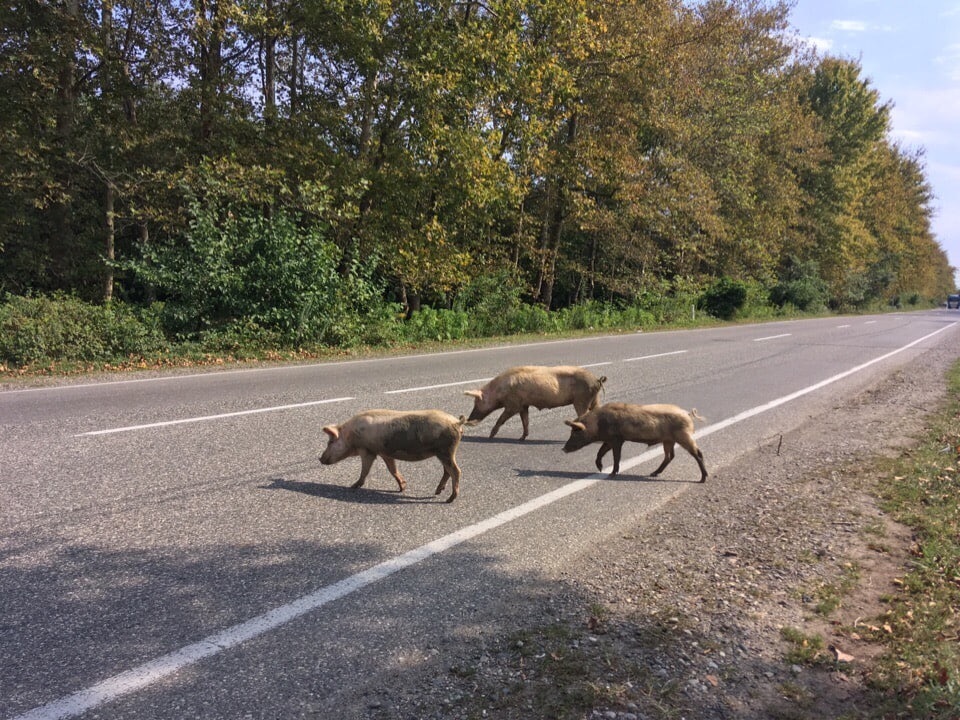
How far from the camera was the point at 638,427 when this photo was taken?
6027mm

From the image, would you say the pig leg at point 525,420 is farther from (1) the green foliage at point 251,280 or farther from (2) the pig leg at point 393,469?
(1) the green foliage at point 251,280

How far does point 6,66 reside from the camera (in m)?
14.0

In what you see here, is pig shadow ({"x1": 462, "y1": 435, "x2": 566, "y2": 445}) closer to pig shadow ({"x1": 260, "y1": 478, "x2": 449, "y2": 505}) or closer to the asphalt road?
the asphalt road

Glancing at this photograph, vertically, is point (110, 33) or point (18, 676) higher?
point (110, 33)

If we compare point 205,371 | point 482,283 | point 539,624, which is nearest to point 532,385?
point 539,624

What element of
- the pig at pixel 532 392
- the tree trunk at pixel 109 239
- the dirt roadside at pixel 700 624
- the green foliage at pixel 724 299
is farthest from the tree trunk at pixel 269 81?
the green foliage at pixel 724 299

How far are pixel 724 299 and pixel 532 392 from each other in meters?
28.6

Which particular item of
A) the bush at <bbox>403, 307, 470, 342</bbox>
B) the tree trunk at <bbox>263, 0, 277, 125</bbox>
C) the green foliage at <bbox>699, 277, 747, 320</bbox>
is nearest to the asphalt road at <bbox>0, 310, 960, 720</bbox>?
the bush at <bbox>403, 307, 470, 342</bbox>

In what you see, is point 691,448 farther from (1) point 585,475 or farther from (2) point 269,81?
(2) point 269,81

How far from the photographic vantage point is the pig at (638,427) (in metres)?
6.03

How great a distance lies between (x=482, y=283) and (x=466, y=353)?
21.5ft

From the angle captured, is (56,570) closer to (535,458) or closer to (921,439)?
(535,458)

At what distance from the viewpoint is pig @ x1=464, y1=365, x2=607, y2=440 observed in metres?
7.12

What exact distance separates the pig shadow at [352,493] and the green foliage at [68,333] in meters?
8.80
